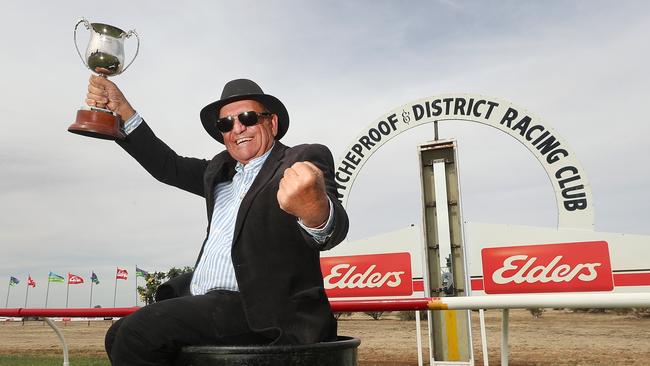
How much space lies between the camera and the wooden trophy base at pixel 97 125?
1812 millimetres

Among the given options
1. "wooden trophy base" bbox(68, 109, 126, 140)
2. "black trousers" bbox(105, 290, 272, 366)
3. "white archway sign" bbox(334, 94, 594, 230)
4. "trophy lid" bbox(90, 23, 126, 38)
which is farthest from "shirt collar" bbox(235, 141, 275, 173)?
"white archway sign" bbox(334, 94, 594, 230)

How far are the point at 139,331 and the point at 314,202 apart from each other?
1.88ft

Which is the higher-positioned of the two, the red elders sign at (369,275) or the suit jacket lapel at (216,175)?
the suit jacket lapel at (216,175)

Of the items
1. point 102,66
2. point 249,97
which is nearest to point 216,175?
point 249,97

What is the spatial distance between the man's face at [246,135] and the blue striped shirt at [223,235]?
0.09 ft

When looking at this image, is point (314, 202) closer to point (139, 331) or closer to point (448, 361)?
point (139, 331)

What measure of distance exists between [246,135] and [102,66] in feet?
2.67

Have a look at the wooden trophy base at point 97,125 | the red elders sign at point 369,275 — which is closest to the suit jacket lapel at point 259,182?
the wooden trophy base at point 97,125

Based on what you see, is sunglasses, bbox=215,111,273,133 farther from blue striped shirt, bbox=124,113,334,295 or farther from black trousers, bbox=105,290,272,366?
black trousers, bbox=105,290,272,366

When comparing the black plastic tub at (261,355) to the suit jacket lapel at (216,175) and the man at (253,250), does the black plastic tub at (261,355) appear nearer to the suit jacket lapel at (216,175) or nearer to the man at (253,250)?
the man at (253,250)

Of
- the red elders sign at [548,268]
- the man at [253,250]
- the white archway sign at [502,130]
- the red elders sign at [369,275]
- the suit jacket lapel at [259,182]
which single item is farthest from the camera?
the red elders sign at [369,275]

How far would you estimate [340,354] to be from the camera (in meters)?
1.44

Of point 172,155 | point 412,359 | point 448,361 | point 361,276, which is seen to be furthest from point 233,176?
point 412,359

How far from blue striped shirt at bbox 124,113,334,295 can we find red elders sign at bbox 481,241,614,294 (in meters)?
5.74
